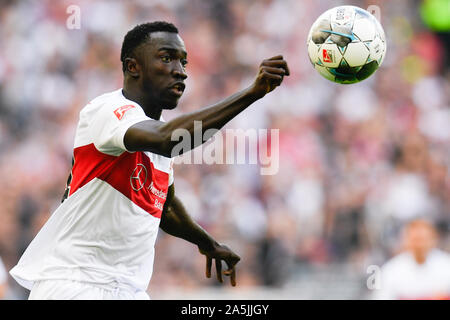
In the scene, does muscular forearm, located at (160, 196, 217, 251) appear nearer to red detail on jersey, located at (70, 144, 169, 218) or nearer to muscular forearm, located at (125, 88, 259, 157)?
red detail on jersey, located at (70, 144, 169, 218)

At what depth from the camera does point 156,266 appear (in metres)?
10.3

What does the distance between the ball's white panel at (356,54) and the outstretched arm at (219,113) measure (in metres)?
1.15

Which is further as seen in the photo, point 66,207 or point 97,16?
point 97,16

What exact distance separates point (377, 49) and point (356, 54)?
0.70ft

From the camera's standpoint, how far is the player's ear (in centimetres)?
486

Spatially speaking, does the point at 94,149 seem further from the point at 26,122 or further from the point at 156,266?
the point at 26,122

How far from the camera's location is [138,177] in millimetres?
4656

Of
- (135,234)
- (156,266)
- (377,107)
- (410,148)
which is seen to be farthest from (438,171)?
(135,234)

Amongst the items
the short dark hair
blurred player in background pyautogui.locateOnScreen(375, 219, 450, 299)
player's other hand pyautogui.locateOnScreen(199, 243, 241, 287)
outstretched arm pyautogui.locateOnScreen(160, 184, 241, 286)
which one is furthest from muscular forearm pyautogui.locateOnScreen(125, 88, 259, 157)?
blurred player in background pyautogui.locateOnScreen(375, 219, 450, 299)

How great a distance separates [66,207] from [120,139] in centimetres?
73

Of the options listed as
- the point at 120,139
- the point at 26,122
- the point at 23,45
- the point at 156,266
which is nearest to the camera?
the point at 120,139

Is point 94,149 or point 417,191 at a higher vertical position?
point 417,191

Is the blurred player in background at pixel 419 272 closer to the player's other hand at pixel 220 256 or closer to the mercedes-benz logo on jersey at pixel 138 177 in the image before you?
the player's other hand at pixel 220 256

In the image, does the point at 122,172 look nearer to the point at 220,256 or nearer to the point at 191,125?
the point at 191,125
